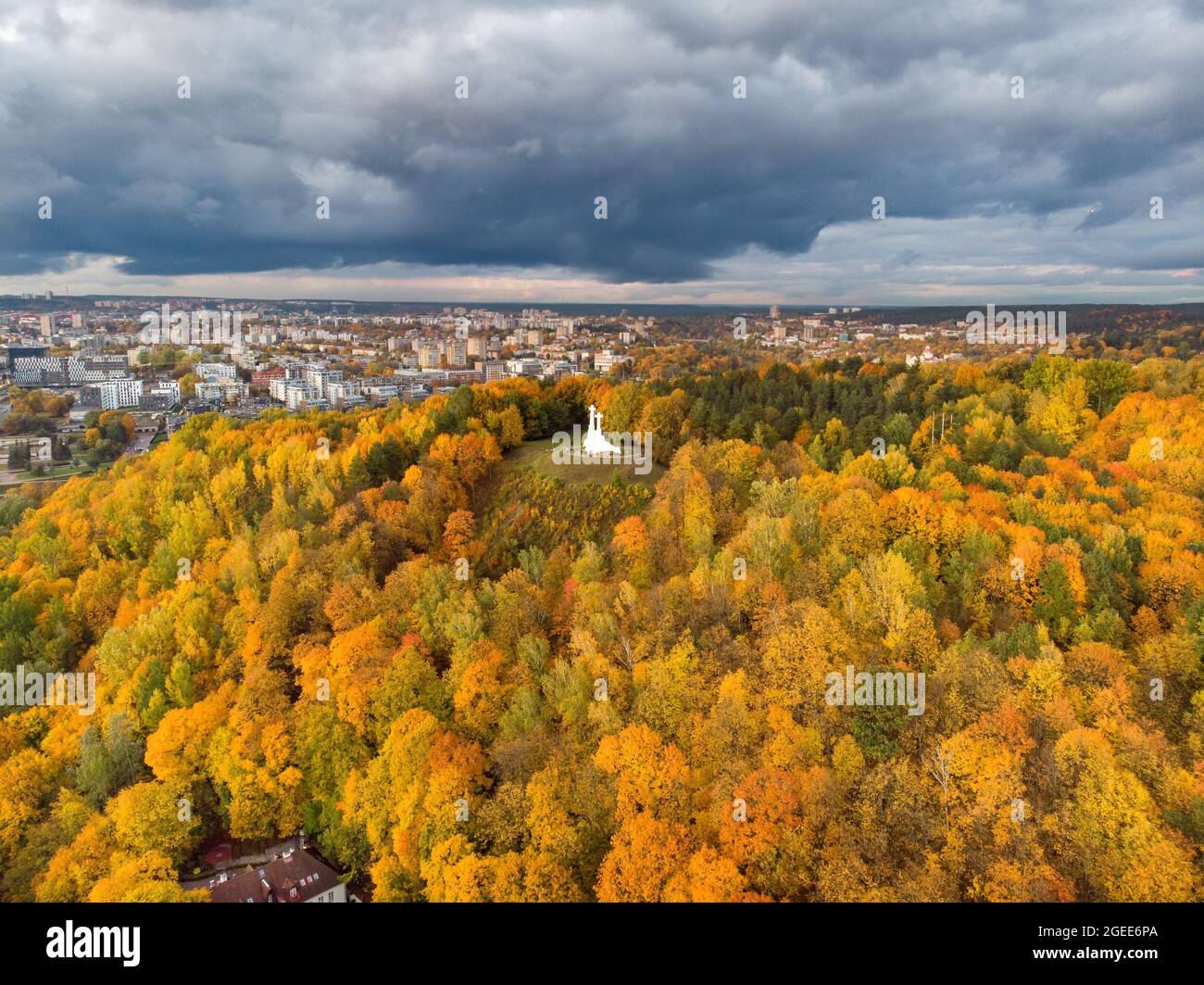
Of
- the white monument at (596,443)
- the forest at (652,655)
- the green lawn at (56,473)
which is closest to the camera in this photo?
the forest at (652,655)

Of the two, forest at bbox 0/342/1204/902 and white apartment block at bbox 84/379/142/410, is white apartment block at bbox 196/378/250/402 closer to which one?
white apartment block at bbox 84/379/142/410

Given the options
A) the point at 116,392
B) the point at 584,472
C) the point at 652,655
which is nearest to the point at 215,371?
the point at 116,392

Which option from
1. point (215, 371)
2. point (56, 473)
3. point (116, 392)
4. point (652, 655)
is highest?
point (215, 371)

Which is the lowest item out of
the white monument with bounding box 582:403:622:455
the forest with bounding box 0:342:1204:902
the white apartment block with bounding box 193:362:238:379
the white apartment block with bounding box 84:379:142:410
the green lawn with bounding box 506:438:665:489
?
the forest with bounding box 0:342:1204:902

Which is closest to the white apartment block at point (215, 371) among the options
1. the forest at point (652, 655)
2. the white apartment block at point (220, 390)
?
the white apartment block at point (220, 390)

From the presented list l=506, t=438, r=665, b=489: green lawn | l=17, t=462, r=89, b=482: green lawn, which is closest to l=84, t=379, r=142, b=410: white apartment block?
l=17, t=462, r=89, b=482: green lawn

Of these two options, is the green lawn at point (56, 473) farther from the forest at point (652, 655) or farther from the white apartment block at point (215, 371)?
the white apartment block at point (215, 371)

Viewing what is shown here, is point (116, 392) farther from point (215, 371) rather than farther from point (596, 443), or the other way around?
point (596, 443)

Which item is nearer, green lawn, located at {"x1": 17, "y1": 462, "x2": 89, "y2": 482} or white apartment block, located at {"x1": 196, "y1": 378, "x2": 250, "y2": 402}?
green lawn, located at {"x1": 17, "y1": 462, "x2": 89, "y2": 482}

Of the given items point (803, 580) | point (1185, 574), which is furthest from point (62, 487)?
point (1185, 574)
